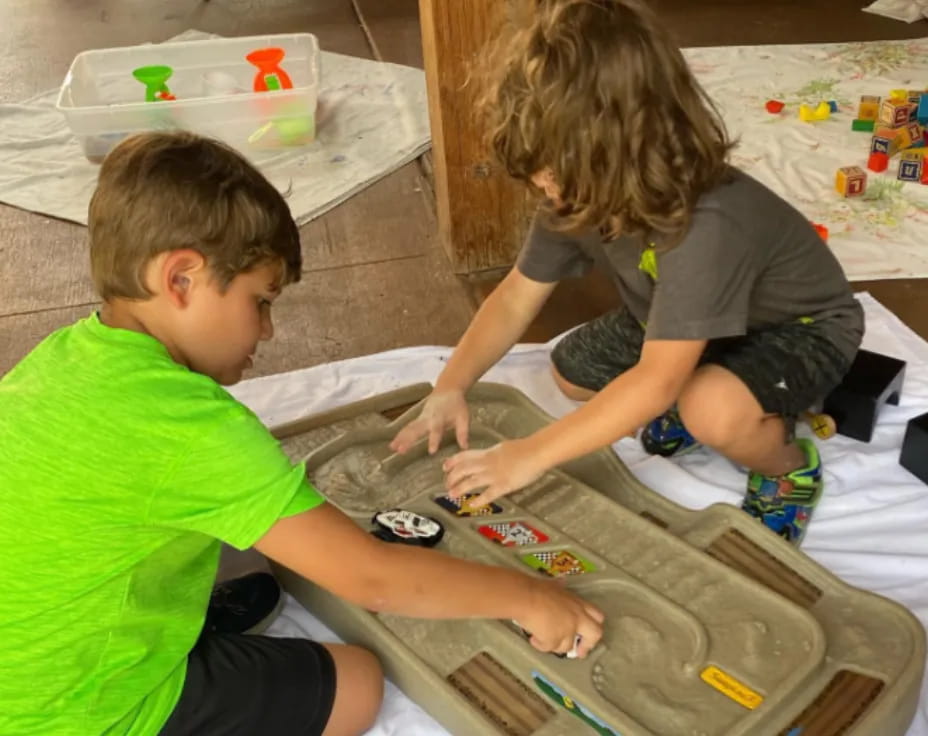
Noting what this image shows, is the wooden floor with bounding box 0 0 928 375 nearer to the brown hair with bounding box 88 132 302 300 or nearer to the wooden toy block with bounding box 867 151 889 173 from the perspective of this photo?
the wooden toy block with bounding box 867 151 889 173

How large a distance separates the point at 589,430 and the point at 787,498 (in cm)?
33

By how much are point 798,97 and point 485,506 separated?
5.28 ft

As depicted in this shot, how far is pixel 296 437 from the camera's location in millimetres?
1280

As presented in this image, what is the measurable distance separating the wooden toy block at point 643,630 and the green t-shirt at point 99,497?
0.96 feet

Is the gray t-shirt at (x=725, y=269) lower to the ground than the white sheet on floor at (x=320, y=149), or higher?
higher

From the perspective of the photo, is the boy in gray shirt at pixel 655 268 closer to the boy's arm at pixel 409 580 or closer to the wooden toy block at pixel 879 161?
the boy's arm at pixel 409 580

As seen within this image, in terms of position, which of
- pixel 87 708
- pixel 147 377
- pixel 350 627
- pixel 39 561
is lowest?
A: pixel 350 627

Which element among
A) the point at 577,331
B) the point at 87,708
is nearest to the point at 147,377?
the point at 87,708

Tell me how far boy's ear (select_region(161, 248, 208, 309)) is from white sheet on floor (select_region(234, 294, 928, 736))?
1.57 ft

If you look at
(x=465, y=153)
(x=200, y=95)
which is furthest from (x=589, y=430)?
(x=200, y=95)

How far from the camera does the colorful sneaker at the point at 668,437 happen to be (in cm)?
130

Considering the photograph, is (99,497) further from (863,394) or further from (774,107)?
(774,107)

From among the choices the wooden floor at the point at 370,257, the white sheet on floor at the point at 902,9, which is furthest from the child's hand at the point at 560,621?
the white sheet on floor at the point at 902,9

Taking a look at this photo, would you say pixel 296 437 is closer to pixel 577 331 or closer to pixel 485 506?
pixel 485 506
